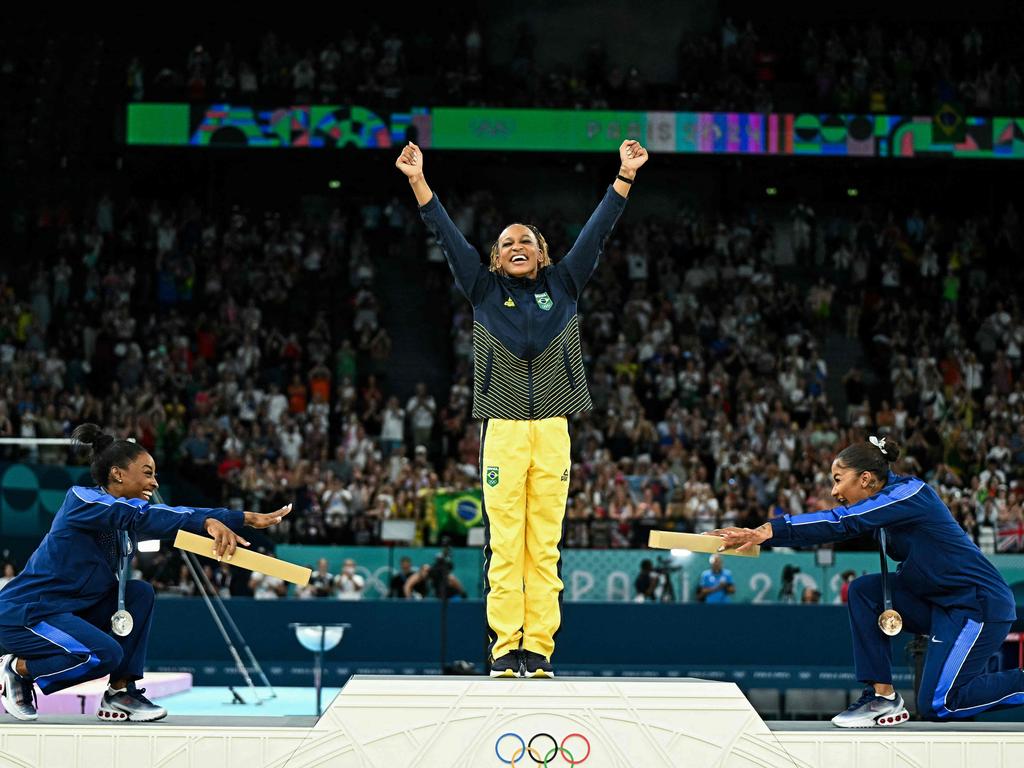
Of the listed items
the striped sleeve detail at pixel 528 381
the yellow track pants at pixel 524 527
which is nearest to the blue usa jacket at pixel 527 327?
the striped sleeve detail at pixel 528 381

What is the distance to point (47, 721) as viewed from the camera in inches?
245

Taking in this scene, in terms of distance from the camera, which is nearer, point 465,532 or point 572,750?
point 572,750

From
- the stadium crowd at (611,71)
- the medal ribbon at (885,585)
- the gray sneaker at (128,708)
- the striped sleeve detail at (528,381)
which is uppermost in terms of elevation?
the stadium crowd at (611,71)

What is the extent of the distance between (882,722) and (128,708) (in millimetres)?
3612

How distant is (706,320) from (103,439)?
1920 cm

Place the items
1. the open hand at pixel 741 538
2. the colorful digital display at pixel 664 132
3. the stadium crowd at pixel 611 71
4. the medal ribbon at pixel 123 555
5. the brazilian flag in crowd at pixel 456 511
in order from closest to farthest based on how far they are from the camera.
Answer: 1. the open hand at pixel 741 538
2. the medal ribbon at pixel 123 555
3. the brazilian flag in crowd at pixel 456 511
4. the colorful digital display at pixel 664 132
5. the stadium crowd at pixel 611 71

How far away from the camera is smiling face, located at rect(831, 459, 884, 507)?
6.80 m

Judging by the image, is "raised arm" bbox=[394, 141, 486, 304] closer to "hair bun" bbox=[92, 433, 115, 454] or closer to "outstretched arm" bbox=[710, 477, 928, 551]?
"outstretched arm" bbox=[710, 477, 928, 551]

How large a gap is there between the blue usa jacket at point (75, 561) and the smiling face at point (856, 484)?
3.00 meters

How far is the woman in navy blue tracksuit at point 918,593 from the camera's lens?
21.4 ft

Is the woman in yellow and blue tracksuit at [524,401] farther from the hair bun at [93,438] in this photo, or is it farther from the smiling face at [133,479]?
the hair bun at [93,438]

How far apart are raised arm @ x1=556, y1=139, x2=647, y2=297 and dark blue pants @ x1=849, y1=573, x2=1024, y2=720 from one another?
211cm

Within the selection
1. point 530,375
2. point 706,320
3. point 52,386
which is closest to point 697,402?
point 706,320

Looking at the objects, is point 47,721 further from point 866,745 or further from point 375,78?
point 375,78
